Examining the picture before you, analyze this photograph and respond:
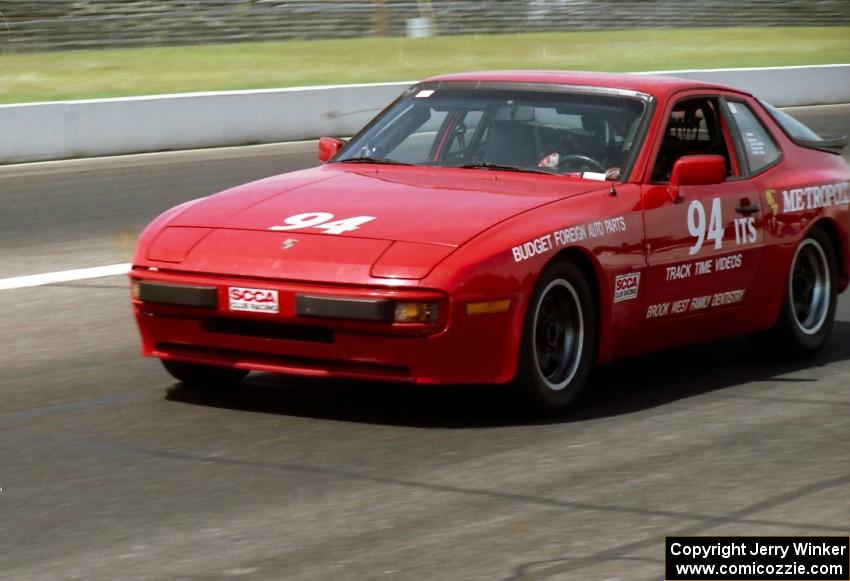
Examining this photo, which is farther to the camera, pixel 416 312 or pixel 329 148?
pixel 329 148

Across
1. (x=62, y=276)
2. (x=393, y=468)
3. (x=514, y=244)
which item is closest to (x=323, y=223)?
(x=514, y=244)

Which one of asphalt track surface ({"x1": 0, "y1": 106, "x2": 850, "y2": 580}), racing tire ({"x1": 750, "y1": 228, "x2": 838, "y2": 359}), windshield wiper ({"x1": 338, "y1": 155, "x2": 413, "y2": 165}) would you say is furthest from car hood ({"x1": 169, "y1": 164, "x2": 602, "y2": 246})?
racing tire ({"x1": 750, "y1": 228, "x2": 838, "y2": 359})

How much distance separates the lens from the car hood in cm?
636

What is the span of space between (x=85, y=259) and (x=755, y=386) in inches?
214

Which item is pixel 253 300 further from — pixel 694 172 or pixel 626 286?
pixel 694 172

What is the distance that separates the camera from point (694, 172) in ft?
23.4

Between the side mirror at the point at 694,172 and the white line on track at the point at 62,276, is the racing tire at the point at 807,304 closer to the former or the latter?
the side mirror at the point at 694,172

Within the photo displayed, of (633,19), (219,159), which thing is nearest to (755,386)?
(219,159)

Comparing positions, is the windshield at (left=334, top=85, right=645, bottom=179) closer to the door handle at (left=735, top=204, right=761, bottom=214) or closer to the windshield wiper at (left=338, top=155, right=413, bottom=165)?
the windshield wiper at (left=338, top=155, right=413, bottom=165)

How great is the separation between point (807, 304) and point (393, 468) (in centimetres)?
340

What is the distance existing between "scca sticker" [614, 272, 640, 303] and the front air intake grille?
4.38ft

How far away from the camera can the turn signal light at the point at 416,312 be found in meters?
6.08

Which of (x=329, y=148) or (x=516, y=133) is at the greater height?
(x=516, y=133)

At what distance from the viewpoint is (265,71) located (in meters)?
29.3
